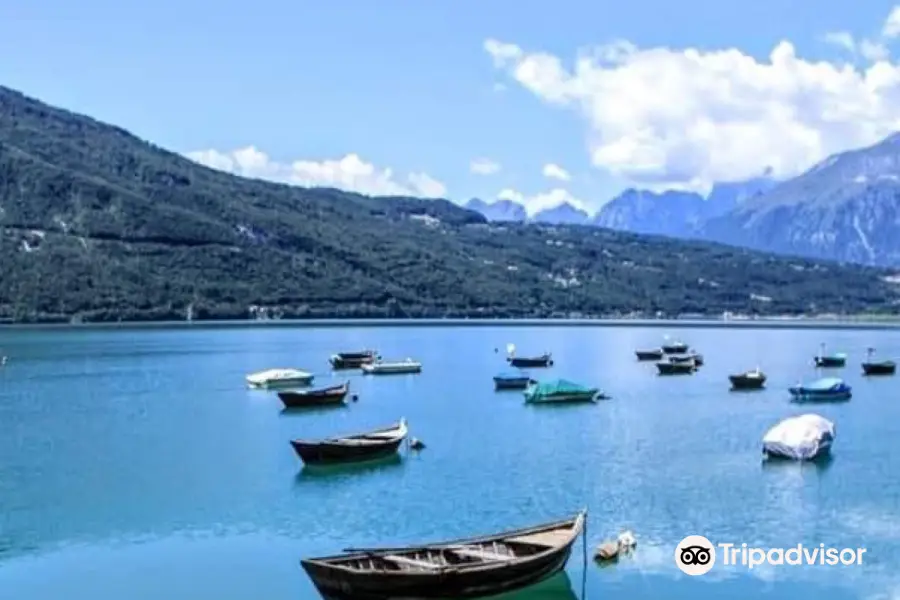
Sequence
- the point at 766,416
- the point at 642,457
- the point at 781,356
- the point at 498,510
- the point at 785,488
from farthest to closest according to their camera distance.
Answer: the point at 781,356 < the point at 766,416 < the point at 642,457 < the point at 785,488 < the point at 498,510

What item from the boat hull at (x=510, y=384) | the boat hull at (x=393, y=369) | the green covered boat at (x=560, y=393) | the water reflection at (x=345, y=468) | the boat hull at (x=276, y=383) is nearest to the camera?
the water reflection at (x=345, y=468)

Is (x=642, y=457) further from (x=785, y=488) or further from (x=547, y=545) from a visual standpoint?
(x=547, y=545)

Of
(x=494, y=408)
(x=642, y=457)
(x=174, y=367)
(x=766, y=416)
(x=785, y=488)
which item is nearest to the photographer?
(x=785, y=488)

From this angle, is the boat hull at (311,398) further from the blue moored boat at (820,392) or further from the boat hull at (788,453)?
the boat hull at (788,453)

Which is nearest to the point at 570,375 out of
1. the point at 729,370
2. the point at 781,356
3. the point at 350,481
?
the point at 729,370

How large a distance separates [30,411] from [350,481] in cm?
3826

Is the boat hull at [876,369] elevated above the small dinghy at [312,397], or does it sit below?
above

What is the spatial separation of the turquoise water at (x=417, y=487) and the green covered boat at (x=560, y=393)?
5.05ft

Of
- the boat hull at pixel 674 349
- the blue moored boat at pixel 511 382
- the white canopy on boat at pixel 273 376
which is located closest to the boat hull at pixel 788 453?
the blue moored boat at pixel 511 382

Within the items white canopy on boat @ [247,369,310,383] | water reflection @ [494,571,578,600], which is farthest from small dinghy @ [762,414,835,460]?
white canopy on boat @ [247,369,310,383]

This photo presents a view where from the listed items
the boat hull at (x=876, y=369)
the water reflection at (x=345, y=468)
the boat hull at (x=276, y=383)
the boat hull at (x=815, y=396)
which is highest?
the boat hull at (x=876, y=369)

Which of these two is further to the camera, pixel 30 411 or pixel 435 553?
pixel 30 411

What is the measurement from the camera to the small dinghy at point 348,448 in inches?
2142

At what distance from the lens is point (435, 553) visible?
31984 mm
